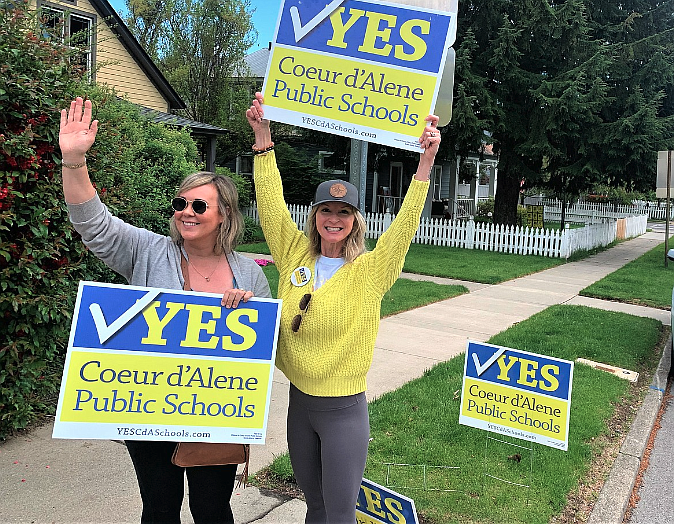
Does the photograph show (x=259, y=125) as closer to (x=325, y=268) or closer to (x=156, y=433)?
(x=325, y=268)

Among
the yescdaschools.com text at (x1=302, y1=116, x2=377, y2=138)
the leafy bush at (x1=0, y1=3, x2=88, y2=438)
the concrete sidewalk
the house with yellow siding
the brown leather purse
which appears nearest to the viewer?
the brown leather purse

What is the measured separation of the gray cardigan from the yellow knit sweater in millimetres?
205

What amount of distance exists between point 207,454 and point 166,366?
1.24ft

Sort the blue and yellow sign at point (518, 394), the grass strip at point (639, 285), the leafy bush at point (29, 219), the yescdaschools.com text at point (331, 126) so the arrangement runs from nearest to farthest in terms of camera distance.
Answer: the yescdaschools.com text at point (331, 126), the leafy bush at point (29, 219), the blue and yellow sign at point (518, 394), the grass strip at point (639, 285)

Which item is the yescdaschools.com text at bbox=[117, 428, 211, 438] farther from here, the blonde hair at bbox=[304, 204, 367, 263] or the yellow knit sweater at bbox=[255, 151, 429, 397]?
the blonde hair at bbox=[304, 204, 367, 263]

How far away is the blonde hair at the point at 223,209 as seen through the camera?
2.45m

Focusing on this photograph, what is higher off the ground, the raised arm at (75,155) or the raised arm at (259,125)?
the raised arm at (259,125)

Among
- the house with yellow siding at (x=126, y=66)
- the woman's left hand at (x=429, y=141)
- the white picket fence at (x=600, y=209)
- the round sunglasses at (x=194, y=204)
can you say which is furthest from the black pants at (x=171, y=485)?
the white picket fence at (x=600, y=209)

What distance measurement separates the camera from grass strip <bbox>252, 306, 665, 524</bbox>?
3631 mm

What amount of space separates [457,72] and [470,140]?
1.96 meters

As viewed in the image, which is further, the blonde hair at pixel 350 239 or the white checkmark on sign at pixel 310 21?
the white checkmark on sign at pixel 310 21

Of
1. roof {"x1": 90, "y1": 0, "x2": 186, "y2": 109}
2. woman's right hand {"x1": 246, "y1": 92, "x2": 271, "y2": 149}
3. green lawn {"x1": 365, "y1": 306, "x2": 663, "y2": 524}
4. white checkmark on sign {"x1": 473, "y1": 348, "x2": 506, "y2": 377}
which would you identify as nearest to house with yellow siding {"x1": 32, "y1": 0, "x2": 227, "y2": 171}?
roof {"x1": 90, "y1": 0, "x2": 186, "y2": 109}

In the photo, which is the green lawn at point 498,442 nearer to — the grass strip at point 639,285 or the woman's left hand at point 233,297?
the woman's left hand at point 233,297

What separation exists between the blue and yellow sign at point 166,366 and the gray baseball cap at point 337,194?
49cm
